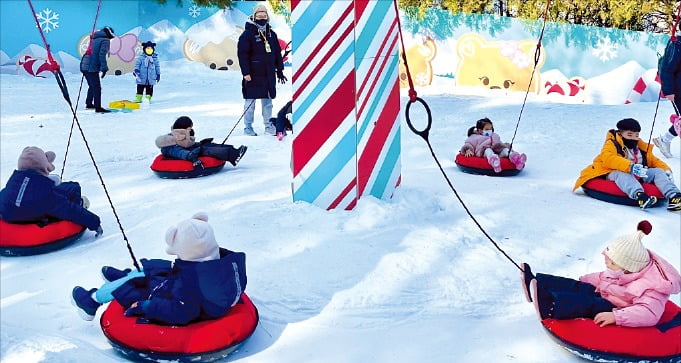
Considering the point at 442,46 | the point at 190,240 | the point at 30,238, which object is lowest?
the point at 442,46

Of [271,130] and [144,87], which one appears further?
[144,87]

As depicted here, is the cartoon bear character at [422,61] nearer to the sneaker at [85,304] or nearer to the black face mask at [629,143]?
the black face mask at [629,143]

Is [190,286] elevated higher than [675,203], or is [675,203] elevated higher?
[190,286]

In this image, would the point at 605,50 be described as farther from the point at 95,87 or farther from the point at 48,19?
the point at 48,19

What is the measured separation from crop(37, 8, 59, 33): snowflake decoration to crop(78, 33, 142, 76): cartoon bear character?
3.98 feet

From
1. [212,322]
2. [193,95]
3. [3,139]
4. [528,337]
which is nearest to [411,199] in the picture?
[528,337]

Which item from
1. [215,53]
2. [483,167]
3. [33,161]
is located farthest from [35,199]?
[215,53]

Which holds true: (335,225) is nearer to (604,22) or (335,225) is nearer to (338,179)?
(338,179)

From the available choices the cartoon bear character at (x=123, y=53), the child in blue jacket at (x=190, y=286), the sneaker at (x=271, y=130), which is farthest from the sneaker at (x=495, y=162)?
the cartoon bear character at (x=123, y=53)

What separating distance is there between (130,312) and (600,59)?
40.2 ft

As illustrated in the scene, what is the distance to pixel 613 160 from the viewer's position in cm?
541

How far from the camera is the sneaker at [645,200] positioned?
5211 millimetres

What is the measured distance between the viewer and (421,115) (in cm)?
999

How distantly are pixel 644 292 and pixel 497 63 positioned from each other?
36.6 feet
